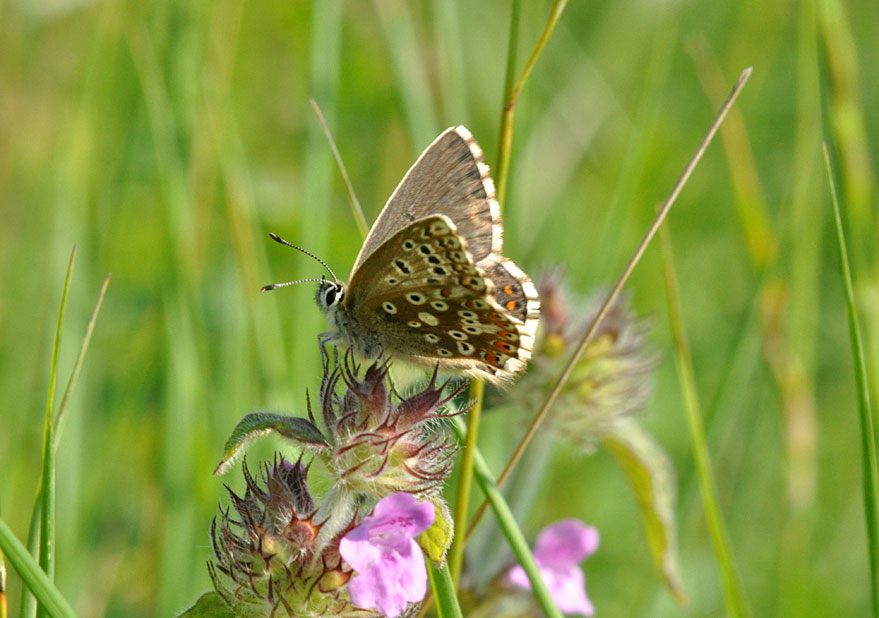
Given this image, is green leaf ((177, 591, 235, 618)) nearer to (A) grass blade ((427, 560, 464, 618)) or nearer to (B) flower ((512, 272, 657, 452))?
(A) grass blade ((427, 560, 464, 618))

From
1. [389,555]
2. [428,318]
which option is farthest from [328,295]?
[389,555]

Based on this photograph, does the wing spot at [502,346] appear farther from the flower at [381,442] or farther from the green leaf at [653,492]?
the green leaf at [653,492]

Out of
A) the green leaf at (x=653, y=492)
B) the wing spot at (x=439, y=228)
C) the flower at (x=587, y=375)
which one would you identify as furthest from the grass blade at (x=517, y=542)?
the flower at (x=587, y=375)

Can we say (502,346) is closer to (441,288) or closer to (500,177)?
(441,288)

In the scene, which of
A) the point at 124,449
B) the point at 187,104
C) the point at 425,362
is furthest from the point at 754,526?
the point at 187,104

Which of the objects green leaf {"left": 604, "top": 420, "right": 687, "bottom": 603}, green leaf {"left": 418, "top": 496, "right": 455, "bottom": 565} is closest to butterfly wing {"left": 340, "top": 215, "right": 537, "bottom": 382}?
green leaf {"left": 418, "top": 496, "right": 455, "bottom": 565}

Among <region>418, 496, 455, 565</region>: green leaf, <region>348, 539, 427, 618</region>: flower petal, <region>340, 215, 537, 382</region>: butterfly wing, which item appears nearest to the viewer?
<region>348, 539, 427, 618</region>: flower petal
